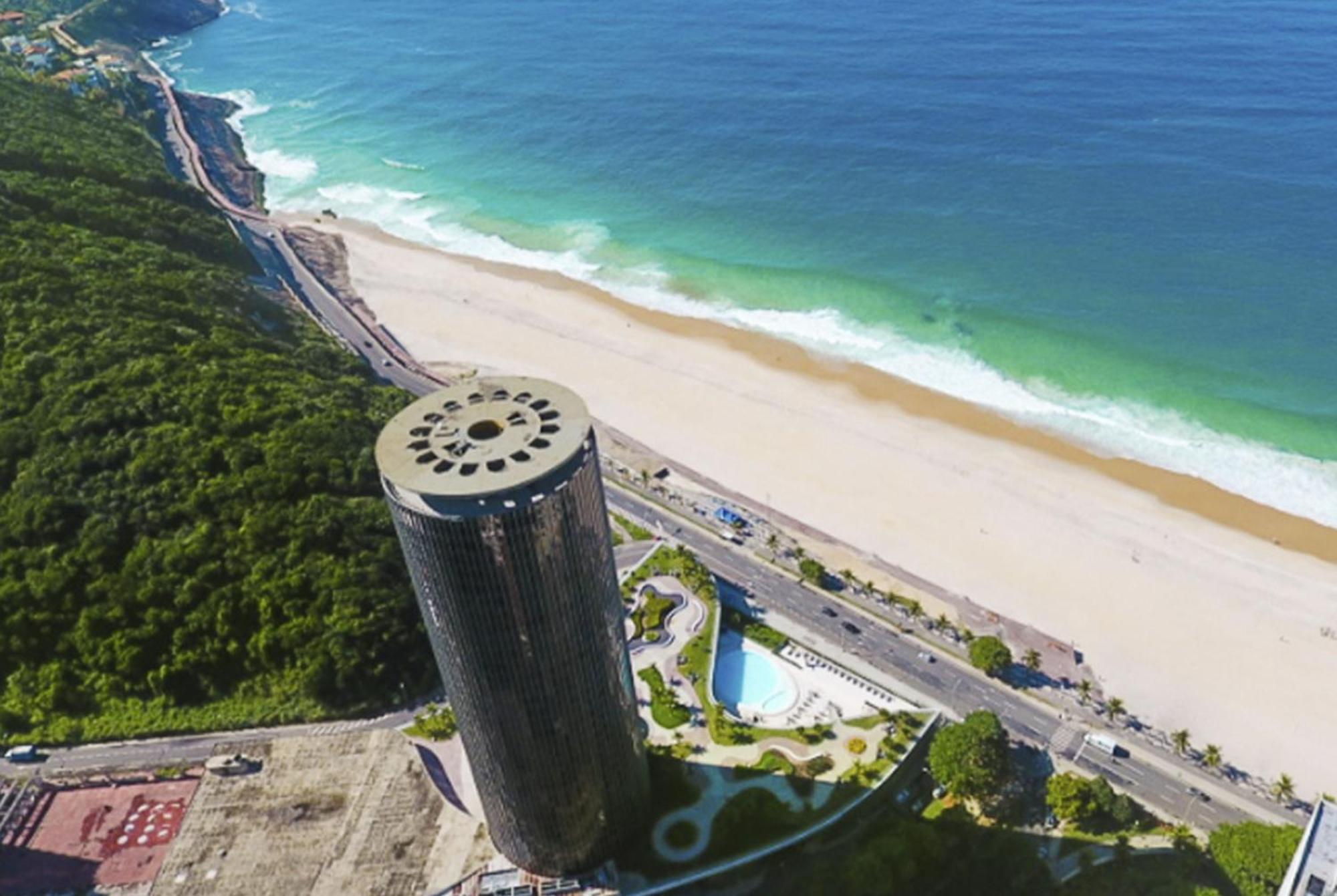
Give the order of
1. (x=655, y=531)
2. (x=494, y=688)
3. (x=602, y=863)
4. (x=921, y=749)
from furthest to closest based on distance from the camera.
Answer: (x=655, y=531) → (x=921, y=749) → (x=602, y=863) → (x=494, y=688)

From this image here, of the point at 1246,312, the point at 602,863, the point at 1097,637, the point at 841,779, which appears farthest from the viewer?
the point at 1246,312

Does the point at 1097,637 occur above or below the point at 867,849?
below

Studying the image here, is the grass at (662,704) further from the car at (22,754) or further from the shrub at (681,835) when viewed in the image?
the car at (22,754)

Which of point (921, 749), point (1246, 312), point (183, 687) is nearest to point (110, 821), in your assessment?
point (183, 687)

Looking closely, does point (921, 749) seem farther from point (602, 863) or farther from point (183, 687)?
point (183, 687)

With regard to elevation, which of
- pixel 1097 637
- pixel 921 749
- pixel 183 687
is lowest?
pixel 1097 637

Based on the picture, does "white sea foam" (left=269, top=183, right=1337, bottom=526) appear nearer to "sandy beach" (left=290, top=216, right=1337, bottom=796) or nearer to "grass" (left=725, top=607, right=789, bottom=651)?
"sandy beach" (left=290, top=216, right=1337, bottom=796)

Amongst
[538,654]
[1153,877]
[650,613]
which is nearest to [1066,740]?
[1153,877]
